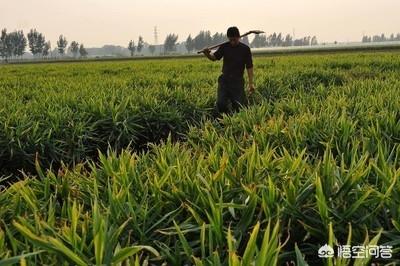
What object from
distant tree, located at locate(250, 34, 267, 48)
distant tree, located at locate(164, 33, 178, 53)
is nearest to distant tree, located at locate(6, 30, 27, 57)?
distant tree, located at locate(164, 33, 178, 53)

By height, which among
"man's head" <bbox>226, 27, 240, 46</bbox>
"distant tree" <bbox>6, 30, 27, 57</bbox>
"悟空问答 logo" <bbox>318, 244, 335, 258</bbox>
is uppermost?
"distant tree" <bbox>6, 30, 27, 57</bbox>

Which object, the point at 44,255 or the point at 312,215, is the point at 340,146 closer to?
the point at 312,215

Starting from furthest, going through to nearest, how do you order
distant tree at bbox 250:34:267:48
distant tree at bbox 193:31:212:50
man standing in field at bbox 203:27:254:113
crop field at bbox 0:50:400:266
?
distant tree at bbox 250:34:267:48 < distant tree at bbox 193:31:212:50 < man standing in field at bbox 203:27:254:113 < crop field at bbox 0:50:400:266

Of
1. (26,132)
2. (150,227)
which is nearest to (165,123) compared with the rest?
(26,132)

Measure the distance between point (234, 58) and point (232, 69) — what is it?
0.17 m

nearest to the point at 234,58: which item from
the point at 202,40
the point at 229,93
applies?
the point at 229,93

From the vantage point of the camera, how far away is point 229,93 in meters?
6.71

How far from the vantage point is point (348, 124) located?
124 inches

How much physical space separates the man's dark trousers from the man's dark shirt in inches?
3.1

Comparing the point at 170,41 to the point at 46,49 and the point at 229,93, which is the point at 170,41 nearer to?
the point at 46,49

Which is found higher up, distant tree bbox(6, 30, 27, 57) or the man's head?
distant tree bbox(6, 30, 27, 57)

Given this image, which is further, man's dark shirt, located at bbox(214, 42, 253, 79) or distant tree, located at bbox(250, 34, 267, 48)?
distant tree, located at bbox(250, 34, 267, 48)

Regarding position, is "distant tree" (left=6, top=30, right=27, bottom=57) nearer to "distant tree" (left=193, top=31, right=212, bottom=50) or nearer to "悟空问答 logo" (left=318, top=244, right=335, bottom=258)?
"distant tree" (left=193, top=31, right=212, bottom=50)

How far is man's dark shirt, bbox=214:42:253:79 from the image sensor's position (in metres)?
6.55
